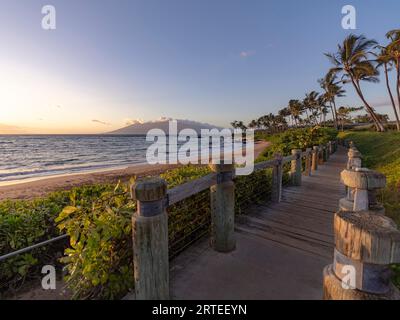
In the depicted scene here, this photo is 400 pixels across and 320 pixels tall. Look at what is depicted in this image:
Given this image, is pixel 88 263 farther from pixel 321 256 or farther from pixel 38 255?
pixel 321 256

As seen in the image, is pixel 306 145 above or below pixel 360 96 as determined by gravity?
below

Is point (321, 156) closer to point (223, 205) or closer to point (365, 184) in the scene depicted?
point (223, 205)

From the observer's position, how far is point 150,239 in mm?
1913

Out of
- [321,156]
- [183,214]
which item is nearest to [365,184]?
[183,214]

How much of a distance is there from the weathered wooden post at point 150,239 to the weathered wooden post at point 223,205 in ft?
3.80

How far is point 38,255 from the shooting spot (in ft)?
10.3

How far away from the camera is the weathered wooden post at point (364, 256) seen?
0.92 meters

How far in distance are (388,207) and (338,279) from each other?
482cm

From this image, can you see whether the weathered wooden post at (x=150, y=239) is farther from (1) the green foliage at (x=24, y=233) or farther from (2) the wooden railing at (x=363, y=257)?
(2) the wooden railing at (x=363, y=257)

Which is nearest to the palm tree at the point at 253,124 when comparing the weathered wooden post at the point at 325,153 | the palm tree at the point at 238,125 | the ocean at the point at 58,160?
the palm tree at the point at 238,125

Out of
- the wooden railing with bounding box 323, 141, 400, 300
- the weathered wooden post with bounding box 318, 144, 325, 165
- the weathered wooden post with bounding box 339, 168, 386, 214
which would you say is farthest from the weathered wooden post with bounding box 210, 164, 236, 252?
the weathered wooden post with bounding box 318, 144, 325, 165

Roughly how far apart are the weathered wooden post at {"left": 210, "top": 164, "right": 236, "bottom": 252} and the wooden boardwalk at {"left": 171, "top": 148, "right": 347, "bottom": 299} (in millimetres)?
235
